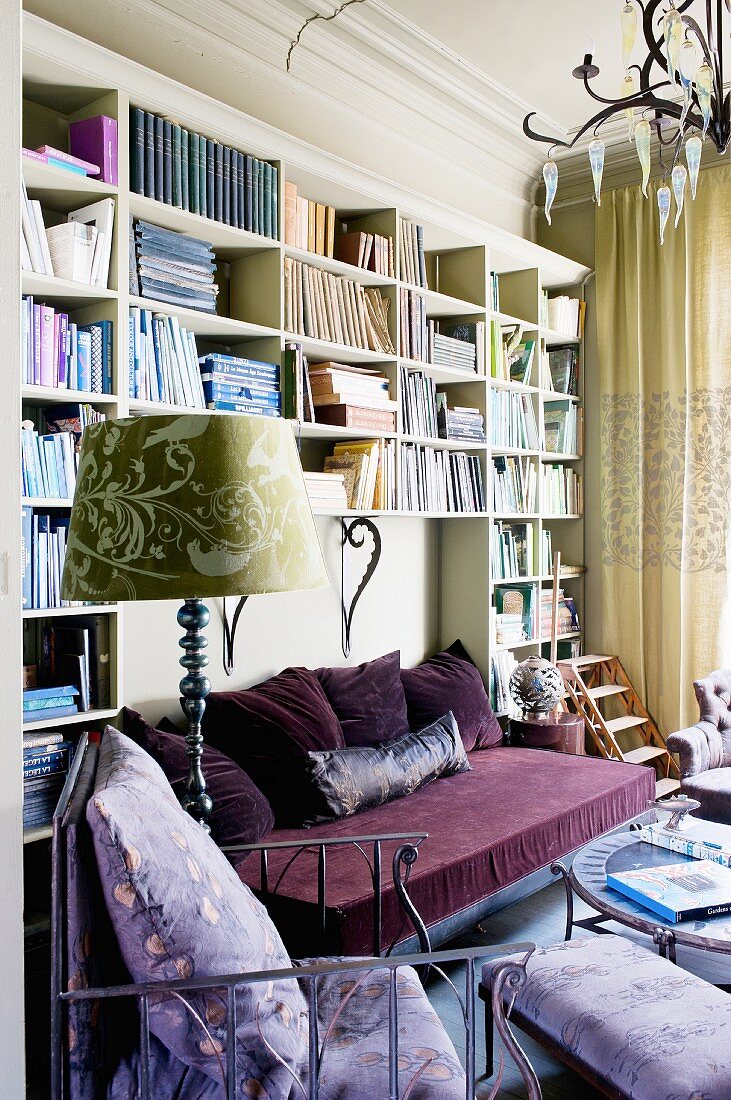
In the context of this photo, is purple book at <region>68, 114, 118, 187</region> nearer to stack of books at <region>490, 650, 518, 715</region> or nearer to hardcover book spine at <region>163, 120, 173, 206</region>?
hardcover book spine at <region>163, 120, 173, 206</region>

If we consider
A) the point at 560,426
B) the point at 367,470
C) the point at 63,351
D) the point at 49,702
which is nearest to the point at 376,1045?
the point at 49,702

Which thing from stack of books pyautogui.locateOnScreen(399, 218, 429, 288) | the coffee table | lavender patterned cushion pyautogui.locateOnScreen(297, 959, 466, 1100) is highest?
stack of books pyautogui.locateOnScreen(399, 218, 429, 288)

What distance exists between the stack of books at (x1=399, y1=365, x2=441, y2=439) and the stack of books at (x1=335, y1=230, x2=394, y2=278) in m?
0.40

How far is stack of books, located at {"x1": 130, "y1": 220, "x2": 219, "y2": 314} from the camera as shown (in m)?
2.75

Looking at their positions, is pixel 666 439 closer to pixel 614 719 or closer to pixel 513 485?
pixel 513 485

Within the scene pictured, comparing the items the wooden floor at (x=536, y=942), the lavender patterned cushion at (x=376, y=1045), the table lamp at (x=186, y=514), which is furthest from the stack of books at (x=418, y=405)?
the lavender patterned cushion at (x=376, y=1045)

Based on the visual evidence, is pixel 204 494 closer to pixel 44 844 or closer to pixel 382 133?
pixel 44 844

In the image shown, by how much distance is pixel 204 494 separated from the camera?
1.53 metres

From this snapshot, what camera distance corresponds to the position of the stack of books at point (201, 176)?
2732mm

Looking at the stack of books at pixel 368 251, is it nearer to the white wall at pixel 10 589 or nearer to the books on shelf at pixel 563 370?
the books on shelf at pixel 563 370

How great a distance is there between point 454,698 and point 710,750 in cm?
114

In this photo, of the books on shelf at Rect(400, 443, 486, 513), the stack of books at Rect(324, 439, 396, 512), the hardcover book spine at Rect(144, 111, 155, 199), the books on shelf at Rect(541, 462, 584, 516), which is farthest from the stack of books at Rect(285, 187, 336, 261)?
the books on shelf at Rect(541, 462, 584, 516)

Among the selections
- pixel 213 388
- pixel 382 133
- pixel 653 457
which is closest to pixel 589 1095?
pixel 213 388

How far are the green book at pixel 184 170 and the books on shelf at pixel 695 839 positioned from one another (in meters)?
2.41
